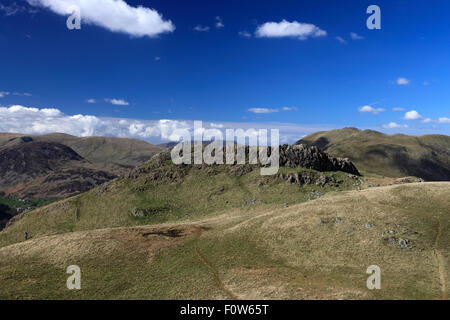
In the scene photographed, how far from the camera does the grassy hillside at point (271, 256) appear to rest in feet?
120

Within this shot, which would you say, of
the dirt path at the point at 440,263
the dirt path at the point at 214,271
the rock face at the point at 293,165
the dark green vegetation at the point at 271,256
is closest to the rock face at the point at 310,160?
the rock face at the point at 293,165

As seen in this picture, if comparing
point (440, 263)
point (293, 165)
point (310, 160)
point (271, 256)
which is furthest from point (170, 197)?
point (440, 263)

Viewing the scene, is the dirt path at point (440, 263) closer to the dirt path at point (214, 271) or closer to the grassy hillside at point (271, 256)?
the grassy hillside at point (271, 256)

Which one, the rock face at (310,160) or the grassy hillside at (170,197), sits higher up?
the rock face at (310,160)

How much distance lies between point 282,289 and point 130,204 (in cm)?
9730

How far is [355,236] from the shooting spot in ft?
161

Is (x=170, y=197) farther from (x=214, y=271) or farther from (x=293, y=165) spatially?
(x=214, y=271)

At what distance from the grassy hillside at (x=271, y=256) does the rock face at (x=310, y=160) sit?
5630cm

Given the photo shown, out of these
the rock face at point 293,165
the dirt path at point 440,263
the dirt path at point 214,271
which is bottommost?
the dirt path at point 214,271

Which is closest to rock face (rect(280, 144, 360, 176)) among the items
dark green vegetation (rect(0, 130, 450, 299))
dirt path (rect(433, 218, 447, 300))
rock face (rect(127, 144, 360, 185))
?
rock face (rect(127, 144, 360, 185))

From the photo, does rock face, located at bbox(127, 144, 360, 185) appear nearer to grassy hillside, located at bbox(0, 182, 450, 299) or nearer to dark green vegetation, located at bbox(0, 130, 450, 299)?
dark green vegetation, located at bbox(0, 130, 450, 299)

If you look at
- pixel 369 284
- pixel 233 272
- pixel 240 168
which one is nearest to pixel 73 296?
pixel 233 272

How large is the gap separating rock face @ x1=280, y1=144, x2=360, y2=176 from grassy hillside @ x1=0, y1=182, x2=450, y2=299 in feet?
185
